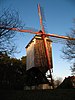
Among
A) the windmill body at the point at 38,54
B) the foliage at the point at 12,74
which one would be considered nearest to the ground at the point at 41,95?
the windmill body at the point at 38,54

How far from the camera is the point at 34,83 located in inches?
1280

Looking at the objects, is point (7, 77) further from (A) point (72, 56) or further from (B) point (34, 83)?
(A) point (72, 56)

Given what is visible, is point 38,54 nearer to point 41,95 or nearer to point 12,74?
point 41,95

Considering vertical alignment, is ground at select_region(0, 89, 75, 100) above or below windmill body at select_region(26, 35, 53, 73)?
below

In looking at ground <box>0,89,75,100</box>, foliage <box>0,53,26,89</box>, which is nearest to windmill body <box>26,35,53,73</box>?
ground <box>0,89,75,100</box>

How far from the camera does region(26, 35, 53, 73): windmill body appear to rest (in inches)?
1187

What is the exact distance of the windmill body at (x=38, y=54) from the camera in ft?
98.9

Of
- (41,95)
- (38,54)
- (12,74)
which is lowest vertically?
(41,95)

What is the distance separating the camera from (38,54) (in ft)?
101

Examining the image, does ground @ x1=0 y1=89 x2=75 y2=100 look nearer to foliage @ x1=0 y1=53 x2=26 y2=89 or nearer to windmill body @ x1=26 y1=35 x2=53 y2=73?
windmill body @ x1=26 y1=35 x2=53 y2=73

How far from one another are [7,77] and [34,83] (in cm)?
1365

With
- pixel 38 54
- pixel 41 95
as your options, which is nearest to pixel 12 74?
pixel 38 54

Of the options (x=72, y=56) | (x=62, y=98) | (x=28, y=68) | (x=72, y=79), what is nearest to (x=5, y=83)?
(x=28, y=68)

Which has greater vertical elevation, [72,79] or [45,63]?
[45,63]
